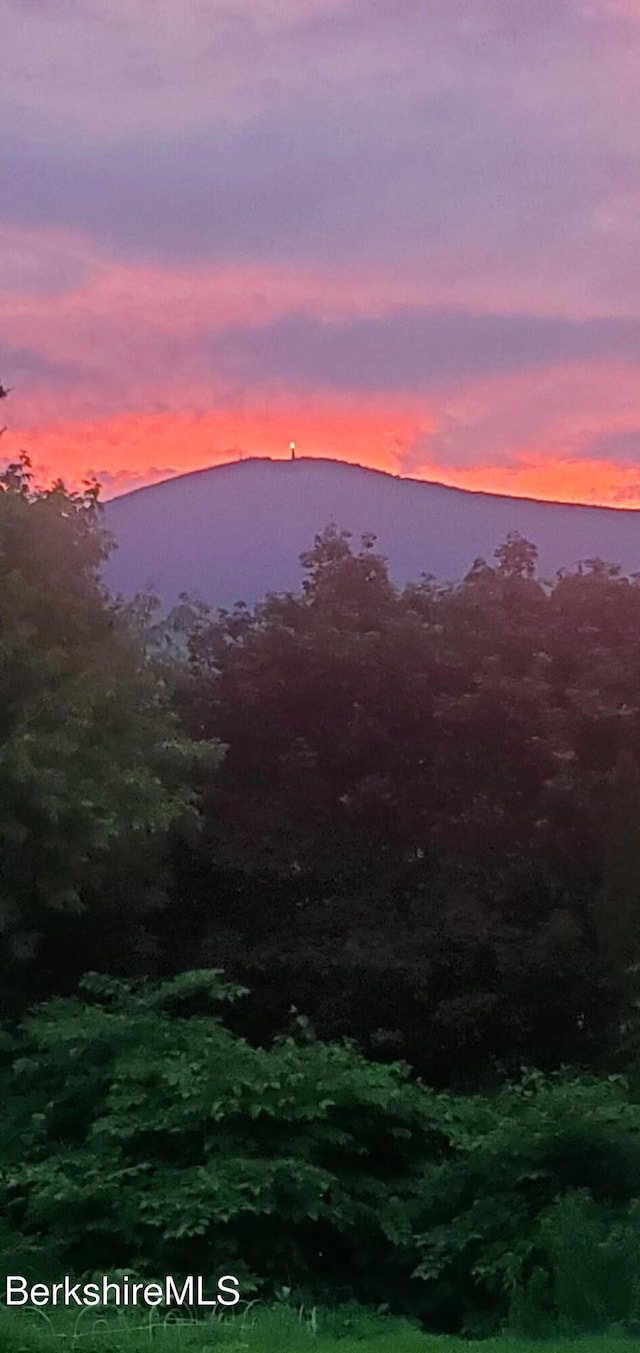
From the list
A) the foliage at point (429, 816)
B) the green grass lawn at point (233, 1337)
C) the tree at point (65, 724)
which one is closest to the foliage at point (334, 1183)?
the green grass lawn at point (233, 1337)

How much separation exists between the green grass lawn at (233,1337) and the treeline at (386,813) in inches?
302

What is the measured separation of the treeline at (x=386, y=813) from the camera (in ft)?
56.3

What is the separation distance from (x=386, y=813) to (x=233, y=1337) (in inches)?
436

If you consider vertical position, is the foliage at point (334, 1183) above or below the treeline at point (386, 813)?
below

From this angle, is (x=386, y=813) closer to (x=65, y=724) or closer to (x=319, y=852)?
(x=319, y=852)

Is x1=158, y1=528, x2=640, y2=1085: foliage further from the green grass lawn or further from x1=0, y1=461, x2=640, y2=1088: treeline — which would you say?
the green grass lawn

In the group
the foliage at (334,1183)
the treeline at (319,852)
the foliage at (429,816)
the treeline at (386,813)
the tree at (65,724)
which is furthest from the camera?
the foliage at (429,816)

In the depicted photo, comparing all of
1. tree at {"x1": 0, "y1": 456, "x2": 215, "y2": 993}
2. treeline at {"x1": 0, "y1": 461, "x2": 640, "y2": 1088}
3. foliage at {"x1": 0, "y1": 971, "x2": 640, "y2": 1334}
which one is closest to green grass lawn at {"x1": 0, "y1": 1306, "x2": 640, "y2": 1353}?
foliage at {"x1": 0, "y1": 971, "x2": 640, "y2": 1334}

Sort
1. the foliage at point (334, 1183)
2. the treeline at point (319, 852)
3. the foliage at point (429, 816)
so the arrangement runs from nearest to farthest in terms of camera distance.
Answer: the foliage at point (334, 1183)
the treeline at point (319, 852)
the foliage at point (429, 816)

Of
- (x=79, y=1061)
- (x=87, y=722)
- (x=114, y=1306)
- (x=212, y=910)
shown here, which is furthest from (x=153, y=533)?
(x=114, y=1306)

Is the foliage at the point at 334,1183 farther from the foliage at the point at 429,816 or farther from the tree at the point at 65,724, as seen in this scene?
the foliage at the point at 429,816

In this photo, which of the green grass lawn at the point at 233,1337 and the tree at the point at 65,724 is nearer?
the green grass lawn at the point at 233,1337

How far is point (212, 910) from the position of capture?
1864cm

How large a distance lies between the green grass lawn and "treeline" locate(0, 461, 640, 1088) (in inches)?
302
